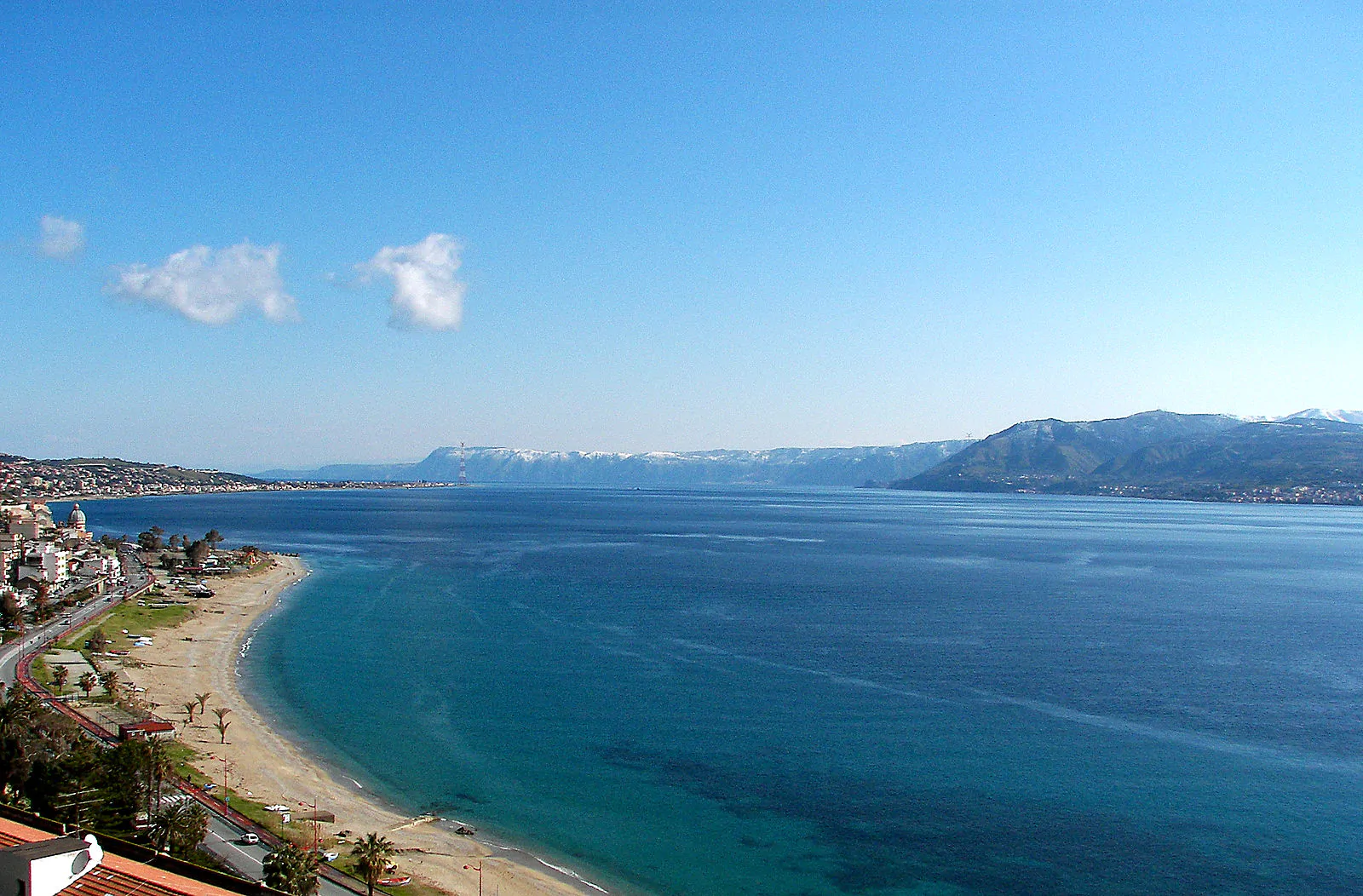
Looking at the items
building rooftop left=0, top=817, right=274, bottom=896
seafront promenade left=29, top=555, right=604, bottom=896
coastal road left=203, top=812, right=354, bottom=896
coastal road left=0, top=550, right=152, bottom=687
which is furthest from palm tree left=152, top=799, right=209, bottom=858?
coastal road left=0, top=550, right=152, bottom=687

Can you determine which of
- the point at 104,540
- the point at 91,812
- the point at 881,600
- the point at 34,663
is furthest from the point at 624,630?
the point at 104,540

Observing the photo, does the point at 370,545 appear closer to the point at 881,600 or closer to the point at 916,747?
the point at 881,600

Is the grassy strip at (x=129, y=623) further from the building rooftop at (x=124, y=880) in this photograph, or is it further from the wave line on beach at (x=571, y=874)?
the building rooftop at (x=124, y=880)

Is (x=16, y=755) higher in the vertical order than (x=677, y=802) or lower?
higher

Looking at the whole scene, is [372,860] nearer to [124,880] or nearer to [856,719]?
[124,880]

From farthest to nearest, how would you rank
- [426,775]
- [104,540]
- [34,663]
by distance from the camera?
[104,540] → [34,663] → [426,775]

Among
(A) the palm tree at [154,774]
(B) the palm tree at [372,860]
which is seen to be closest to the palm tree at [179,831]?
(A) the palm tree at [154,774]

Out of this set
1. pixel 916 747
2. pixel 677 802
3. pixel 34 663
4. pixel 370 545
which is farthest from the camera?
pixel 370 545
